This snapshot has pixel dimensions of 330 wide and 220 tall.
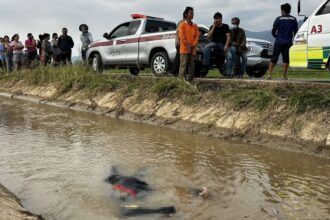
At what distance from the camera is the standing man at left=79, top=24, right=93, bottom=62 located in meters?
15.4

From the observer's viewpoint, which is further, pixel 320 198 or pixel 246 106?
pixel 246 106

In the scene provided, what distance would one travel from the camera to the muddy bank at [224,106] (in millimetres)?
6816

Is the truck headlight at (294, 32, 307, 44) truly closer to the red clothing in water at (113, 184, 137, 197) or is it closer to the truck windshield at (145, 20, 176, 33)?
the truck windshield at (145, 20, 176, 33)

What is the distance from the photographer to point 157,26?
12.7 metres

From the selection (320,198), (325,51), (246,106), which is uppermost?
(325,51)

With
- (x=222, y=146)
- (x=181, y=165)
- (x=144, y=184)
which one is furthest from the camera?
(x=222, y=146)

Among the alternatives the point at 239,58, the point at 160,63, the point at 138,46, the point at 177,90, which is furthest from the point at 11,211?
the point at 138,46

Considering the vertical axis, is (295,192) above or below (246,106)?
below

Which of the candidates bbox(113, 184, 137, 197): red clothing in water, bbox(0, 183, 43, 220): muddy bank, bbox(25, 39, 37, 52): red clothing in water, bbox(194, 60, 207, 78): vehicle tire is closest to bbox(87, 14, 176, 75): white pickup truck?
bbox(194, 60, 207, 78): vehicle tire

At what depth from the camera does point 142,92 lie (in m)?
10.3

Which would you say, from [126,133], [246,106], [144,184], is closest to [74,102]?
[126,133]

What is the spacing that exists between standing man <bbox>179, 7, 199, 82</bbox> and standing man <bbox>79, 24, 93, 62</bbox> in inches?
249

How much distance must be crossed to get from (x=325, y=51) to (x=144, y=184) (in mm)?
4814

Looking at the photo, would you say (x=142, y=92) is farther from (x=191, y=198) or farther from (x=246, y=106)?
(x=191, y=198)
